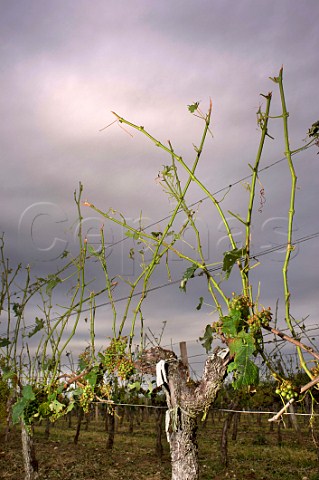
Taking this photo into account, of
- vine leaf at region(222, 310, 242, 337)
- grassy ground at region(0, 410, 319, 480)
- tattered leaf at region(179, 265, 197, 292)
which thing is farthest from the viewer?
grassy ground at region(0, 410, 319, 480)

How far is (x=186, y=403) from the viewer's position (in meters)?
2.89

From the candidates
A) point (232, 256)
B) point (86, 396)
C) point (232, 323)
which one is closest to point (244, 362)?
point (232, 323)

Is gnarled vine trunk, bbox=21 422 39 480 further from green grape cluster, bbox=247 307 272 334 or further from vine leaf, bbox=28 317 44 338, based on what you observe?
green grape cluster, bbox=247 307 272 334

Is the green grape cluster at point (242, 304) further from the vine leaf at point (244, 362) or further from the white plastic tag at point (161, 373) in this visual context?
the white plastic tag at point (161, 373)

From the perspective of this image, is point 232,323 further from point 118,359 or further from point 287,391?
point 118,359

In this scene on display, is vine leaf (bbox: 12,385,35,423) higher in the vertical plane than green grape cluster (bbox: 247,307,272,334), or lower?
lower

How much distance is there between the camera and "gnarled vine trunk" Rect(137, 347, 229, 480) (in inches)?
111

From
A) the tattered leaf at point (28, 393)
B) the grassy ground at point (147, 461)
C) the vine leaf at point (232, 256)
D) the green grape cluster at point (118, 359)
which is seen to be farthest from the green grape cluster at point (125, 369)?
the grassy ground at point (147, 461)

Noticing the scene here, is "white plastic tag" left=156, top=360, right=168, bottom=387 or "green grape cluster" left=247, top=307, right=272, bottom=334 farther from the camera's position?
"white plastic tag" left=156, top=360, right=168, bottom=387

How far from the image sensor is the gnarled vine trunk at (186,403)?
111 inches

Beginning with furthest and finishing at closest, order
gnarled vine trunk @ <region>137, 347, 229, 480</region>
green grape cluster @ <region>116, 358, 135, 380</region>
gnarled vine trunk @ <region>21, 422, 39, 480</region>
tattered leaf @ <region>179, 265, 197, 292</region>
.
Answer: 1. gnarled vine trunk @ <region>21, 422, 39, 480</region>
2. green grape cluster @ <region>116, 358, 135, 380</region>
3. tattered leaf @ <region>179, 265, 197, 292</region>
4. gnarled vine trunk @ <region>137, 347, 229, 480</region>

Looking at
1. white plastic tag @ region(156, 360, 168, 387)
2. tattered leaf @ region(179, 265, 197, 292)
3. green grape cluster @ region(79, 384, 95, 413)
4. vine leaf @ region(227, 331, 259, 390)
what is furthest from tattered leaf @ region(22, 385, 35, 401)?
vine leaf @ region(227, 331, 259, 390)

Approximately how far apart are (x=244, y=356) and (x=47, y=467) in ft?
35.5

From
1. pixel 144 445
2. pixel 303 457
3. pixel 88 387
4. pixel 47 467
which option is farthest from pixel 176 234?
pixel 144 445
